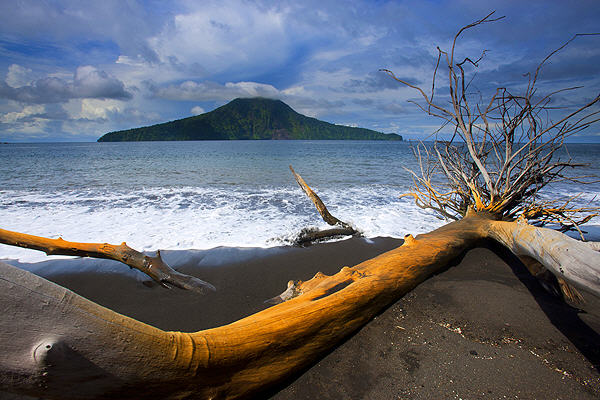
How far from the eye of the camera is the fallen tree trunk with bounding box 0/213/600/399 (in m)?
1.12

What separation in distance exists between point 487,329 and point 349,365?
1.37 metres

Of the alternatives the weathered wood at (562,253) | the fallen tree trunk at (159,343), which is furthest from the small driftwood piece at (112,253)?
the weathered wood at (562,253)

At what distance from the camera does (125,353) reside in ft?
4.37

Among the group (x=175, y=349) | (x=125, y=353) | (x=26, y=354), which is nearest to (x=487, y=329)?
(x=175, y=349)

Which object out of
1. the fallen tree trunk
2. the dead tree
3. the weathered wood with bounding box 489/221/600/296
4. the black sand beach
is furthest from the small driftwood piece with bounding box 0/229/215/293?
the weathered wood with bounding box 489/221/600/296

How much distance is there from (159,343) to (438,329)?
229 cm

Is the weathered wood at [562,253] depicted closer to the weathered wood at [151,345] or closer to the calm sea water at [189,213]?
the weathered wood at [151,345]

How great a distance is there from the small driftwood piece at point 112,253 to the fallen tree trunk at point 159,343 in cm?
189

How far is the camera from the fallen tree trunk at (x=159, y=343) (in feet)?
3.68

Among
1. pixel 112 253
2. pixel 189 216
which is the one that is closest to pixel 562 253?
pixel 112 253

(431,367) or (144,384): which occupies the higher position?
(144,384)

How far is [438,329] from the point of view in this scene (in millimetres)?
2541

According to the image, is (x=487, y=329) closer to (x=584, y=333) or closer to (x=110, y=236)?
(x=584, y=333)

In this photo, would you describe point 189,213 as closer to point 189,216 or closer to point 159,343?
point 189,216
